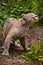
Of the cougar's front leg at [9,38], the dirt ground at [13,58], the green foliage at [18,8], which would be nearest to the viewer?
the dirt ground at [13,58]

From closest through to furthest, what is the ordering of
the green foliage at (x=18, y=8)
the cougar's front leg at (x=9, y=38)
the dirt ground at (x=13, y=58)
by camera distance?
the dirt ground at (x=13, y=58)
the cougar's front leg at (x=9, y=38)
the green foliage at (x=18, y=8)

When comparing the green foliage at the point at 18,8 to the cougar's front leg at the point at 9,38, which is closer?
the cougar's front leg at the point at 9,38

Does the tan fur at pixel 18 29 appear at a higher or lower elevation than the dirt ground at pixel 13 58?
higher

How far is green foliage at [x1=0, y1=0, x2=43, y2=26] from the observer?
11.6 metres

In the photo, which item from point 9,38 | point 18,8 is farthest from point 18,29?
point 18,8

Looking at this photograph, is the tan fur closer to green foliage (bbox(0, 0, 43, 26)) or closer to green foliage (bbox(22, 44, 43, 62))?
green foliage (bbox(22, 44, 43, 62))

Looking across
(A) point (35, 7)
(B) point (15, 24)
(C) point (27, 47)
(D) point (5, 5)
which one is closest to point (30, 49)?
(C) point (27, 47)

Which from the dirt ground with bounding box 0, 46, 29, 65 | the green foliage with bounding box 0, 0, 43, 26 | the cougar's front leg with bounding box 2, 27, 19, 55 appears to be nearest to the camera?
the dirt ground with bounding box 0, 46, 29, 65

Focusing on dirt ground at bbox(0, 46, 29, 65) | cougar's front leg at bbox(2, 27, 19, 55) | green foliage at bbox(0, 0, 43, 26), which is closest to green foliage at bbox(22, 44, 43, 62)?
dirt ground at bbox(0, 46, 29, 65)

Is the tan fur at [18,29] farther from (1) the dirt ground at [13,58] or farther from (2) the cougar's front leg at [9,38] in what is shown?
(1) the dirt ground at [13,58]

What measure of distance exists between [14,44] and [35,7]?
3.92 metres

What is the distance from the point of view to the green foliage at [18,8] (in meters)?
11.6

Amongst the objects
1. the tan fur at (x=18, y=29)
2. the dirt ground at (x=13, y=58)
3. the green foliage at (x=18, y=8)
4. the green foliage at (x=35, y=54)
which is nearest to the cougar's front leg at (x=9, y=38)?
the tan fur at (x=18, y=29)

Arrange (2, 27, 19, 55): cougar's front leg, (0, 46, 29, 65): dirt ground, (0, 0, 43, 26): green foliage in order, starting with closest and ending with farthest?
(0, 46, 29, 65): dirt ground
(2, 27, 19, 55): cougar's front leg
(0, 0, 43, 26): green foliage
